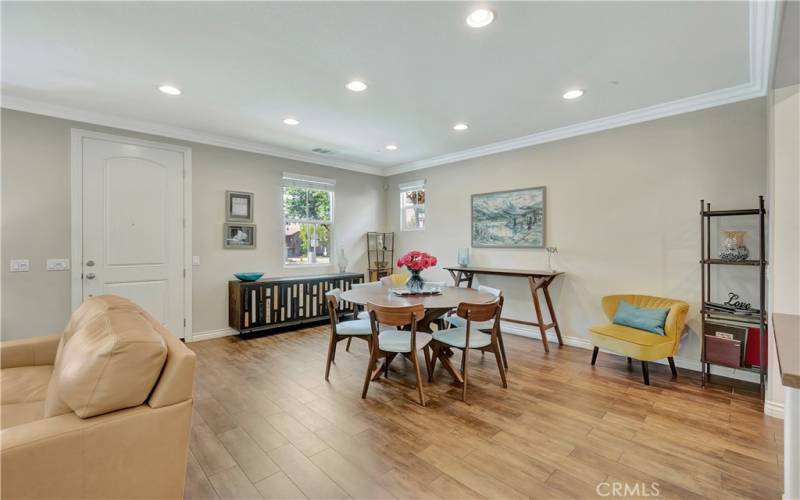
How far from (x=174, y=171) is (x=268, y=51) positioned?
8.71 ft

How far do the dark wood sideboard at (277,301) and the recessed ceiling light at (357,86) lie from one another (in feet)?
9.43

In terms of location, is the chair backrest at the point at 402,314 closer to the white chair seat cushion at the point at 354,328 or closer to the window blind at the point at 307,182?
the white chair seat cushion at the point at 354,328

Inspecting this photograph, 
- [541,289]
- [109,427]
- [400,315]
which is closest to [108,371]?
[109,427]

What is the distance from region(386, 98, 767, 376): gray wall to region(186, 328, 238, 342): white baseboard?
3635mm

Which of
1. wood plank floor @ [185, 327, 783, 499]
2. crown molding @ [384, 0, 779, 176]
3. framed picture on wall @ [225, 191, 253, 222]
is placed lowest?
wood plank floor @ [185, 327, 783, 499]

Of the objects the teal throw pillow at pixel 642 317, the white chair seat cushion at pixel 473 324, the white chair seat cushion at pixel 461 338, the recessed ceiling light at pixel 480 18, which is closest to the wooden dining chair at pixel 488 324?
the white chair seat cushion at pixel 473 324

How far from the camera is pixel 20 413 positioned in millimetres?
1755

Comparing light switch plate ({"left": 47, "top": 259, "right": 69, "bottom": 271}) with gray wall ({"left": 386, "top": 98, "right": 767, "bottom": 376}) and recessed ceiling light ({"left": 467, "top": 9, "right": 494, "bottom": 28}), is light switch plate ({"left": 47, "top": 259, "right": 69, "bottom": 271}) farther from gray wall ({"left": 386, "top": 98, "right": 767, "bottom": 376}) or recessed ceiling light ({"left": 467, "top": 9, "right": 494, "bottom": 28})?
gray wall ({"left": 386, "top": 98, "right": 767, "bottom": 376})

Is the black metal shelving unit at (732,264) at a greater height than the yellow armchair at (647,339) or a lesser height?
greater

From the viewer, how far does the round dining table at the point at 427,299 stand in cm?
314

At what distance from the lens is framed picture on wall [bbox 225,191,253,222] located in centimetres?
493

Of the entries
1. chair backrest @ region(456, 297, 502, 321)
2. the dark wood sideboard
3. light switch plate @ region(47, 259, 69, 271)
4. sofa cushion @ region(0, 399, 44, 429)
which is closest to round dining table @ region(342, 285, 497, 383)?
chair backrest @ region(456, 297, 502, 321)

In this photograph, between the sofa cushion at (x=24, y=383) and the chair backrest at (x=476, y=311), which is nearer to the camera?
the sofa cushion at (x=24, y=383)

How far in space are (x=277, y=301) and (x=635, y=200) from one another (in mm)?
4545
